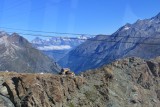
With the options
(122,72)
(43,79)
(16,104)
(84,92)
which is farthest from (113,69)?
(16,104)

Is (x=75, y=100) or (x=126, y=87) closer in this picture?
(x=75, y=100)

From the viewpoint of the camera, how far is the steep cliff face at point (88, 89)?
5678 centimetres

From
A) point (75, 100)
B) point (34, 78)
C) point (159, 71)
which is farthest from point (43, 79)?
point (159, 71)

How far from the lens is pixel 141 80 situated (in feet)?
265

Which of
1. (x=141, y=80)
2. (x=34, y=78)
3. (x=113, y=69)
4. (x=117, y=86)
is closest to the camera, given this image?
(x=34, y=78)

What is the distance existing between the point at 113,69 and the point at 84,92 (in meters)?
13.7

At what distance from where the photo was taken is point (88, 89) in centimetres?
6456

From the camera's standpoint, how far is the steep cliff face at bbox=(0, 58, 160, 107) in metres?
56.8

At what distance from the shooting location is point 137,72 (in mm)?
81250

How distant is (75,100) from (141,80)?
2383 centimetres

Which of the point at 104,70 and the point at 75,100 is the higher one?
the point at 104,70

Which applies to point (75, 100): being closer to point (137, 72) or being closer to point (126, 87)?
point (126, 87)

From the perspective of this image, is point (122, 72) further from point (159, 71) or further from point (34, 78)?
point (34, 78)

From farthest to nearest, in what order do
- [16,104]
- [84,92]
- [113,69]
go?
1. [113,69]
2. [84,92]
3. [16,104]
